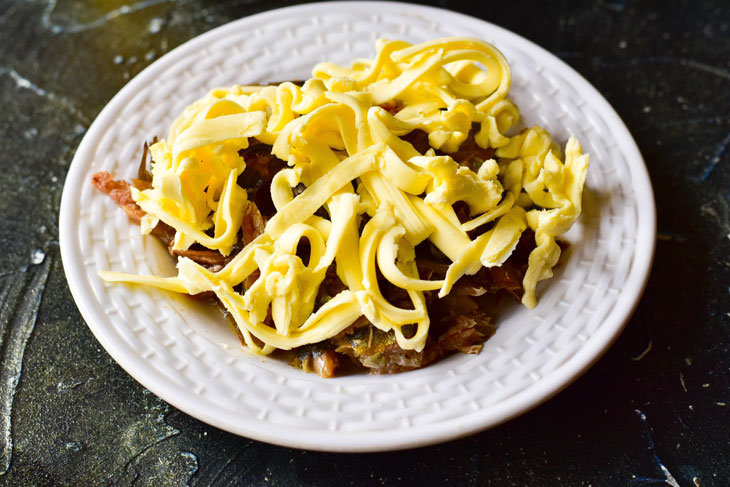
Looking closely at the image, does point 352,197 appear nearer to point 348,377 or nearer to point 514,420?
point 348,377

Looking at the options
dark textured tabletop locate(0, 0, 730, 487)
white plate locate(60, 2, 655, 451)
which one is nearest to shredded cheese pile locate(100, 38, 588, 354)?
white plate locate(60, 2, 655, 451)

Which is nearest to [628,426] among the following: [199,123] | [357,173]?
[357,173]

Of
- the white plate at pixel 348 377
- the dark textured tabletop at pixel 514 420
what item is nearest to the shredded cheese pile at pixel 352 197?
the white plate at pixel 348 377

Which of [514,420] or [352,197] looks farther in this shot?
[514,420]

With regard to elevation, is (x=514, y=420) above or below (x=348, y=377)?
below

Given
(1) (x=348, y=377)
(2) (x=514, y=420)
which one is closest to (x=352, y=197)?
(1) (x=348, y=377)

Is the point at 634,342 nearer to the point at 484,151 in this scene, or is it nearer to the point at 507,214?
the point at 507,214

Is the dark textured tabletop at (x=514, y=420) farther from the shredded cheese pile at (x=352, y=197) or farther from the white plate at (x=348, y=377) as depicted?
the shredded cheese pile at (x=352, y=197)

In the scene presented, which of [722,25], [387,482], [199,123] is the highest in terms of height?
[199,123]

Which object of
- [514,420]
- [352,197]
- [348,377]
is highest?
[352,197]
